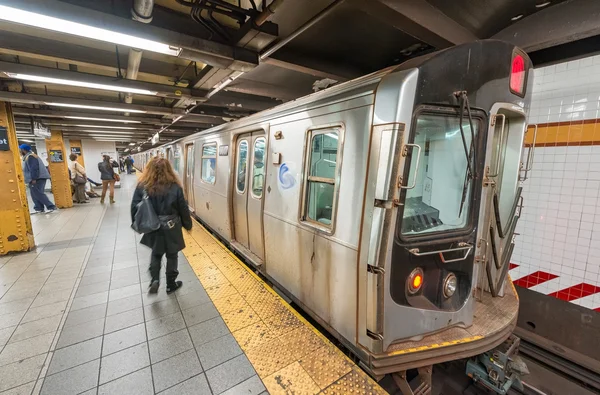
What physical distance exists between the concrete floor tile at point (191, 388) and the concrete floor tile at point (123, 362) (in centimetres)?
43

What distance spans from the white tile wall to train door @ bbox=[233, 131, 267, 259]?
3.51 metres

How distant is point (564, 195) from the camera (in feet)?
9.68

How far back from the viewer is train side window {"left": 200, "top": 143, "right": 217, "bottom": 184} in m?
5.38

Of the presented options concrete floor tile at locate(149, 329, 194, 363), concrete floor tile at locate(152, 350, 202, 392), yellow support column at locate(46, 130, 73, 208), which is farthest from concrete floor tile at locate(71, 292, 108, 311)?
yellow support column at locate(46, 130, 73, 208)

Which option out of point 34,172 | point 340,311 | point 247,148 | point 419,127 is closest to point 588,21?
point 419,127

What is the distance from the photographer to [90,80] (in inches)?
141

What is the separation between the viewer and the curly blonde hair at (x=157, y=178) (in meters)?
3.15

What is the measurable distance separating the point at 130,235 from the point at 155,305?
11.8 feet

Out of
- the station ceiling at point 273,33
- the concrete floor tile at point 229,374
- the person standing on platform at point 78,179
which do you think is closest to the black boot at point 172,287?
the concrete floor tile at point 229,374

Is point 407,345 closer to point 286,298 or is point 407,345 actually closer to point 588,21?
point 286,298

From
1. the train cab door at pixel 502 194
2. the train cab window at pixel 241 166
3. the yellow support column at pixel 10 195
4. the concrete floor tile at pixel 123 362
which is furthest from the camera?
the yellow support column at pixel 10 195

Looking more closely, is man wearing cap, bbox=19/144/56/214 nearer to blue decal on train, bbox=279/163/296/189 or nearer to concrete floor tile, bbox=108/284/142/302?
concrete floor tile, bbox=108/284/142/302

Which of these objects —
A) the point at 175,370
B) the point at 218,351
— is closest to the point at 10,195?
the point at 175,370

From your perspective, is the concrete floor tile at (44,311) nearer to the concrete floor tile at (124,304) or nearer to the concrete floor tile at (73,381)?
the concrete floor tile at (124,304)
